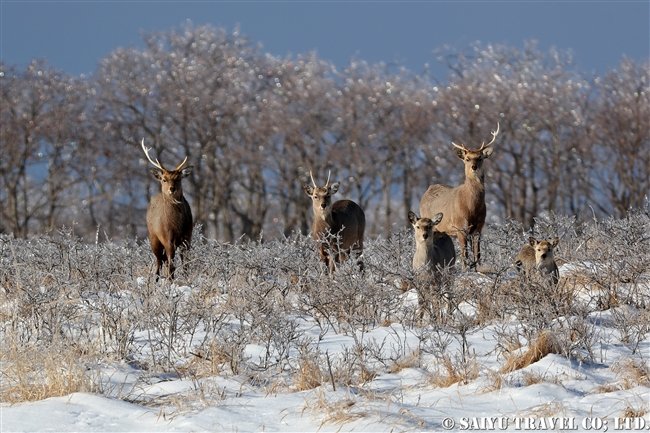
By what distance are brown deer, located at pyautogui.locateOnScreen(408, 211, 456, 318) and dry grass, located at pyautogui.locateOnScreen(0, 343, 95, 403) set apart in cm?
299

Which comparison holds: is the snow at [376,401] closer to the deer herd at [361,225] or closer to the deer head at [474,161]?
the deer herd at [361,225]

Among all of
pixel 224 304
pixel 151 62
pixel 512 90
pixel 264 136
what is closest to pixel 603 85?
pixel 512 90

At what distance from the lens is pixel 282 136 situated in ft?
148

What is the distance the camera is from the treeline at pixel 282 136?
4312 cm

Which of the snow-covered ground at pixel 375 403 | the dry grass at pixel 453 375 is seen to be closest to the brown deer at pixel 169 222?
the snow-covered ground at pixel 375 403

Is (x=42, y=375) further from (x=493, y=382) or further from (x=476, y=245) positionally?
(x=476, y=245)

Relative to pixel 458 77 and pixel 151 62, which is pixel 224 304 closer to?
pixel 151 62

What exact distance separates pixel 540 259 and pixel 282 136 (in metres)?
34.4

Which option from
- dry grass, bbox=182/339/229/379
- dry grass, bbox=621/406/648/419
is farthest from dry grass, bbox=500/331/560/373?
dry grass, bbox=182/339/229/379

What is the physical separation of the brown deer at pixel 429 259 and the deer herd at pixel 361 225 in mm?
10

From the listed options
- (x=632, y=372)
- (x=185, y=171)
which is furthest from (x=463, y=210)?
(x=632, y=372)

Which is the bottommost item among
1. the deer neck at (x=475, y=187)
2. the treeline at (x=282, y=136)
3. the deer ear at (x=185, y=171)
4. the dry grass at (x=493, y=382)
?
the dry grass at (x=493, y=382)

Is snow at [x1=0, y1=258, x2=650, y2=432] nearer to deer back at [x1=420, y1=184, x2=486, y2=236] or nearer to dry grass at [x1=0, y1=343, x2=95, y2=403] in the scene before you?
dry grass at [x1=0, y1=343, x2=95, y2=403]

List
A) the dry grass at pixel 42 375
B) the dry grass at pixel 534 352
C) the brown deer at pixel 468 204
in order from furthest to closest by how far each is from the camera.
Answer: the brown deer at pixel 468 204 → the dry grass at pixel 534 352 → the dry grass at pixel 42 375
